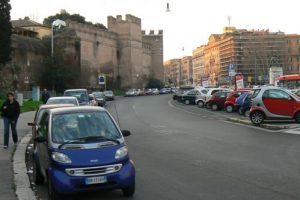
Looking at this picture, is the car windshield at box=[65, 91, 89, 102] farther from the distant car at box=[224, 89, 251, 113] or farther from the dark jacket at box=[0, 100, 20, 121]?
the dark jacket at box=[0, 100, 20, 121]

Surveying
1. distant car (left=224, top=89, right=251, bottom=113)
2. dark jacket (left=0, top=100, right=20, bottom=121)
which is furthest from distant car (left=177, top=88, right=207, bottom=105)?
dark jacket (left=0, top=100, right=20, bottom=121)

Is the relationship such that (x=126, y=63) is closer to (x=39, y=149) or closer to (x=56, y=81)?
(x=56, y=81)

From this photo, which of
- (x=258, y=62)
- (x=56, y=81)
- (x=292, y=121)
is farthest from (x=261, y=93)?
(x=258, y=62)

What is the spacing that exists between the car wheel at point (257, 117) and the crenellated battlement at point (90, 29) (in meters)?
74.5

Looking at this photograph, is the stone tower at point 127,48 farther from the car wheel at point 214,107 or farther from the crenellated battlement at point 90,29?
the car wheel at point 214,107

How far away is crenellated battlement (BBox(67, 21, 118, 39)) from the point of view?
317 feet

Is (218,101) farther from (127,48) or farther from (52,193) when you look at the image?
(127,48)

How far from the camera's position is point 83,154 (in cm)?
833

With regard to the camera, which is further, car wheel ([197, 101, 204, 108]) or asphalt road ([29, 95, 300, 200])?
car wheel ([197, 101, 204, 108])

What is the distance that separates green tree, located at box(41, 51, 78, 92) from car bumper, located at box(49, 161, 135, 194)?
68234 millimetres

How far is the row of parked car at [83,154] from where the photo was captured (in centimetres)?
821

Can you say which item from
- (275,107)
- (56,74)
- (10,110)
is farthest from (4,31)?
(10,110)

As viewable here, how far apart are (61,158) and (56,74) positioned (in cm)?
6925

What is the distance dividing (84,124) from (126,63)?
366ft
